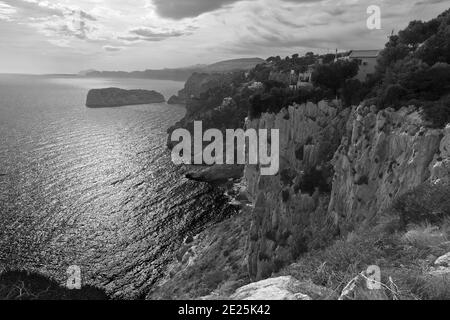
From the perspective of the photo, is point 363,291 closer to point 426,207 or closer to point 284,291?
point 284,291

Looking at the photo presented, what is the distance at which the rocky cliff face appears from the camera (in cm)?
2552

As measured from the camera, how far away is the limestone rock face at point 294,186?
4050 cm

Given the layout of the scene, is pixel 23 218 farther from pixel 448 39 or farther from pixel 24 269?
pixel 448 39

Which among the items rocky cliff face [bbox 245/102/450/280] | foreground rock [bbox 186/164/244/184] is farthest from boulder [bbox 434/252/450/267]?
foreground rock [bbox 186/164/244/184]

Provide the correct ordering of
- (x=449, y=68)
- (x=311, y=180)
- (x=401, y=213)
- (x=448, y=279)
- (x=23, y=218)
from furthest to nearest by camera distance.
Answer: (x=23, y=218) < (x=311, y=180) < (x=449, y=68) < (x=401, y=213) < (x=448, y=279)

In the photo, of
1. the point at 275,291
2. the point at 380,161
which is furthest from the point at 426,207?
the point at 380,161

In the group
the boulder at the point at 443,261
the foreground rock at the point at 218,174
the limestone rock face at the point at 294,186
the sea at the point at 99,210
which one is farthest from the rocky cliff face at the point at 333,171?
the foreground rock at the point at 218,174

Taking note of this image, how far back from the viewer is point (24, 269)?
176 ft

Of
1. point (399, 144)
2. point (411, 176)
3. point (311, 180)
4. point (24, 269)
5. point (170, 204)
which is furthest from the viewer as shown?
point (170, 204)

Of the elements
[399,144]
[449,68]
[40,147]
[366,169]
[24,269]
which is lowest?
[24,269]

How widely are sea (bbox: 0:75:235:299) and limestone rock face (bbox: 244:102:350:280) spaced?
70.6 ft

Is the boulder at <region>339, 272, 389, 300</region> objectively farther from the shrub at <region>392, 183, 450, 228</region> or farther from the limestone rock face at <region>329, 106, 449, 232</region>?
the limestone rock face at <region>329, 106, 449, 232</region>

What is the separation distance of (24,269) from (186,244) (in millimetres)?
26437

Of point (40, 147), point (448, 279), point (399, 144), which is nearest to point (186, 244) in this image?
point (399, 144)
